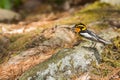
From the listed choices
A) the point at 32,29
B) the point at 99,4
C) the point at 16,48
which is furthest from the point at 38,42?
the point at 99,4

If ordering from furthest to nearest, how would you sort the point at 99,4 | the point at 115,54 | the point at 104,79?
1. the point at 99,4
2. the point at 115,54
3. the point at 104,79

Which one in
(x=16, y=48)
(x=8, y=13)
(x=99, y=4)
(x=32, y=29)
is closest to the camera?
(x=16, y=48)

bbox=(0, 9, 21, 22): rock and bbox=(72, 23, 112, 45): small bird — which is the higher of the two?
bbox=(72, 23, 112, 45): small bird

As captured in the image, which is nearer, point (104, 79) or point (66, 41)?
point (104, 79)

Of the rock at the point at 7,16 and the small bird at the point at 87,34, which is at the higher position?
the small bird at the point at 87,34

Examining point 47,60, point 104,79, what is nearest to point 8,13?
point 47,60

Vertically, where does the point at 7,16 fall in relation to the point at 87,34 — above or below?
below

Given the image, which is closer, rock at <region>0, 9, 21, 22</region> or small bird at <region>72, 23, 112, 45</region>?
small bird at <region>72, 23, 112, 45</region>

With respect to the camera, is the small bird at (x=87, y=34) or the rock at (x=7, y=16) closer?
the small bird at (x=87, y=34)

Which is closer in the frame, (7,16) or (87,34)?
(87,34)

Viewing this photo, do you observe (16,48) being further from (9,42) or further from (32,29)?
(32,29)
